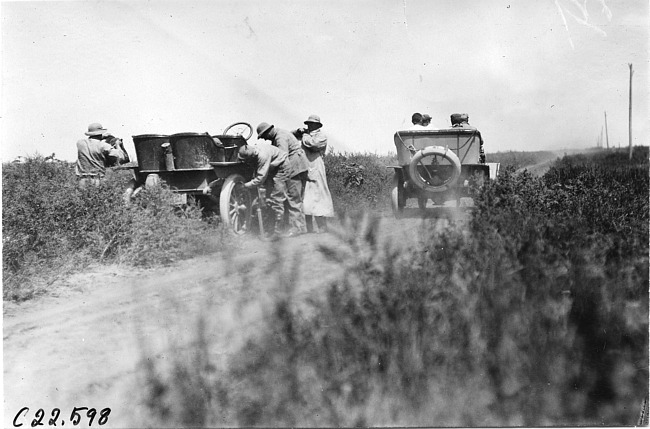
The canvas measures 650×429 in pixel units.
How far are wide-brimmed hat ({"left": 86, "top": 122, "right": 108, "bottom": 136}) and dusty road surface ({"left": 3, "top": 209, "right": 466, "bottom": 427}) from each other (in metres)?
3.42

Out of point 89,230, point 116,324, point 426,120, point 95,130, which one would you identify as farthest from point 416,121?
point 116,324

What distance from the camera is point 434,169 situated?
8.81 meters

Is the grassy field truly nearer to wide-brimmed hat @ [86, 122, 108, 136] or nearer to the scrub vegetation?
the scrub vegetation

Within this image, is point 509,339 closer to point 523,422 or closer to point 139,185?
point 523,422

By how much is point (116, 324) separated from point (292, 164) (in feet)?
14.2

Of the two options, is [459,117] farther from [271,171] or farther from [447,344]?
[447,344]

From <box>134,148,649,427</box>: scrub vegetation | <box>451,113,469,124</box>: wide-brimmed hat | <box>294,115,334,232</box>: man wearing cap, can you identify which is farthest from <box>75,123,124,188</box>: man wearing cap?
<box>134,148,649,427</box>: scrub vegetation

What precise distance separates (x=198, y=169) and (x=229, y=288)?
311cm

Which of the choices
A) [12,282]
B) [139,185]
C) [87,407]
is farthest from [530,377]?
[139,185]

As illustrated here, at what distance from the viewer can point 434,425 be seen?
2545 millimetres

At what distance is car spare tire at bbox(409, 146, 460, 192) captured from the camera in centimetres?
838

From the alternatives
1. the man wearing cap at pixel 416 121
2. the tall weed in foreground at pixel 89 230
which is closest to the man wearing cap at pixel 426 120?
the man wearing cap at pixel 416 121

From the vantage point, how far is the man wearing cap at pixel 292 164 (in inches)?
307

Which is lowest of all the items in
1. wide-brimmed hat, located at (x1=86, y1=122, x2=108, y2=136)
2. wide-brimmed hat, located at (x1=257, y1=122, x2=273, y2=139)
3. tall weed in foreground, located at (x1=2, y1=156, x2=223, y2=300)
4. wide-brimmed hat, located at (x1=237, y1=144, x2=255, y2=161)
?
tall weed in foreground, located at (x1=2, y1=156, x2=223, y2=300)
